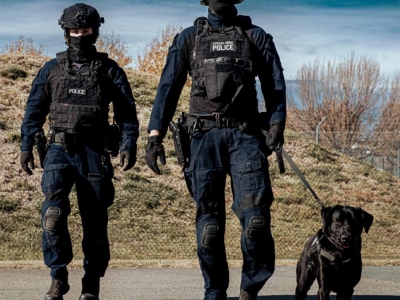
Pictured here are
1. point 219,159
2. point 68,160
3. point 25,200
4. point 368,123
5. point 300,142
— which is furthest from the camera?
point 368,123

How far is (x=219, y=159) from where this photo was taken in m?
5.56

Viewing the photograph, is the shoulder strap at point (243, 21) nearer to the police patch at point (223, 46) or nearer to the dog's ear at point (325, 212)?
the police patch at point (223, 46)

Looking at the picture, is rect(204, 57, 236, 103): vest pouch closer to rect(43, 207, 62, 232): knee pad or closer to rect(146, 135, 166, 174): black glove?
rect(146, 135, 166, 174): black glove

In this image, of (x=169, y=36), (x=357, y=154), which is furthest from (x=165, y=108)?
(x=357, y=154)

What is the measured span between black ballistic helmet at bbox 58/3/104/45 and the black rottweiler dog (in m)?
2.28

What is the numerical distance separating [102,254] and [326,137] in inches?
1100

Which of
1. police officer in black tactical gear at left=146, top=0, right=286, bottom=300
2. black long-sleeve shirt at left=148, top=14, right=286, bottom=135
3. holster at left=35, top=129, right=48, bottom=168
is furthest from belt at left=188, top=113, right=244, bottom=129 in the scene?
holster at left=35, top=129, right=48, bottom=168

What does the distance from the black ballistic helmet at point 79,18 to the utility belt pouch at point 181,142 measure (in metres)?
1.10

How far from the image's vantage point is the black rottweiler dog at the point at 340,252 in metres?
6.03

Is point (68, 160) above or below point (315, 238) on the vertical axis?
above

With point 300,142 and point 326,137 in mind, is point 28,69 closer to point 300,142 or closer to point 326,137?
point 300,142

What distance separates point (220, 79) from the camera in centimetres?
553

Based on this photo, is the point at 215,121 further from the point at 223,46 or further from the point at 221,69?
the point at 223,46

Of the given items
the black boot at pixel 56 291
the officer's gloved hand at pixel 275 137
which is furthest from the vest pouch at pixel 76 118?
the officer's gloved hand at pixel 275 137
